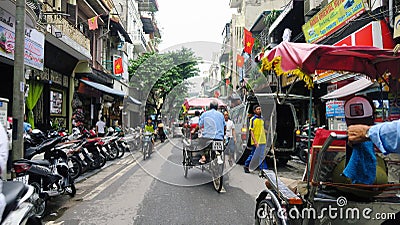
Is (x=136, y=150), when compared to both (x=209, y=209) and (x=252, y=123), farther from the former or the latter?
(x=209, y=209)

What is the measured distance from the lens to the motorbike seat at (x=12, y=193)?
2.41 metres

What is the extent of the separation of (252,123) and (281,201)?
4923 millimetres

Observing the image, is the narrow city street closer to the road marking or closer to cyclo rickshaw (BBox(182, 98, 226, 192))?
the road marking

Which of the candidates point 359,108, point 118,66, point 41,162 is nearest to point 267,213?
point 359,108

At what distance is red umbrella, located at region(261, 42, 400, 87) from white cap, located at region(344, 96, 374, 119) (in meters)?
0.47

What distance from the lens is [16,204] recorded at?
253 cm

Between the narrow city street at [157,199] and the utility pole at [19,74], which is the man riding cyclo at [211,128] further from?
the utility pole at [19,74]

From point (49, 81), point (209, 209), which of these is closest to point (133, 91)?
point (209, 209)

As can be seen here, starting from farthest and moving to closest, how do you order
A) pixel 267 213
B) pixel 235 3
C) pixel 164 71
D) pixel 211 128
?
pixel 235 3 < pixel 164 71 < pixel 211 128 < pixel 267 213

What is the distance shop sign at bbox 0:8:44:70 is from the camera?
8133 millimetres

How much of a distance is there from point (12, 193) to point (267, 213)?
2.13m

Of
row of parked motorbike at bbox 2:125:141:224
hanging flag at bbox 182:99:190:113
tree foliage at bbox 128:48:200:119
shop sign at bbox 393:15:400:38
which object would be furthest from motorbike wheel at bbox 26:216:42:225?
shop sign at bbox 393:15:400:38

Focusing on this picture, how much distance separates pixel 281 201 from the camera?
288 cm

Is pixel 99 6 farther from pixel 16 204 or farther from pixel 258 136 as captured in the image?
pixel 16 204
